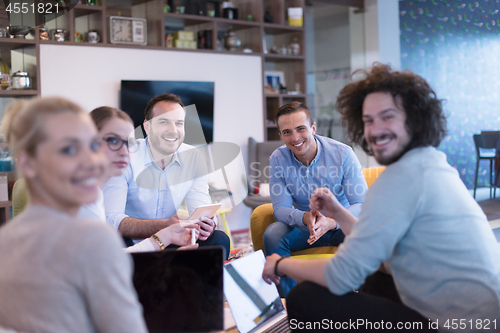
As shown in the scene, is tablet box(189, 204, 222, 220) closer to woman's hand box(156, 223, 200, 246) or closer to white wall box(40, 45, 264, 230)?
woman's hand box(156, 223, 200, 246)

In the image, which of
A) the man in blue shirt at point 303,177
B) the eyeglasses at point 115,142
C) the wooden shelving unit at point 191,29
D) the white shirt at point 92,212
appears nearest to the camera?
the white shirt at point 92,212

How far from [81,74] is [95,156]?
3.43m

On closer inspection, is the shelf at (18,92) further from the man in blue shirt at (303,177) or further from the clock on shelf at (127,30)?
the man in blue shirt at (303,177)

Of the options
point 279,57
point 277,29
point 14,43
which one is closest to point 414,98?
point 14,43

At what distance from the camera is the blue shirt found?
2.59m

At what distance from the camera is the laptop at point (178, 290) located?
1.27 meters

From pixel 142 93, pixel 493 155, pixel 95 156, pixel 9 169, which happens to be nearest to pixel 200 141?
pixel 142 93

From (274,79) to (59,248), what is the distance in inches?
178

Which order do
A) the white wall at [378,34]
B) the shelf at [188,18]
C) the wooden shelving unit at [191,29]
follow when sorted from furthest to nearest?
the white wall at [378,34]
the shelf at [188,18]
the wooden shelving unit at [191,29]

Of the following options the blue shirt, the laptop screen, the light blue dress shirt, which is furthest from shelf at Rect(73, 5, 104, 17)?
Answer: the laptop screen

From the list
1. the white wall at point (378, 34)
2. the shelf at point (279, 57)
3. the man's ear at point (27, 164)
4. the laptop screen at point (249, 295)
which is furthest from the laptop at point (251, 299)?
the white wall at point (378, 34)

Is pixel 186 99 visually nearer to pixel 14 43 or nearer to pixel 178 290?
pixel 14 43

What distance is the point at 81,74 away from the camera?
13.1 feet

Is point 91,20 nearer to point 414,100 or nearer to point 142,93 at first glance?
point 142,93
